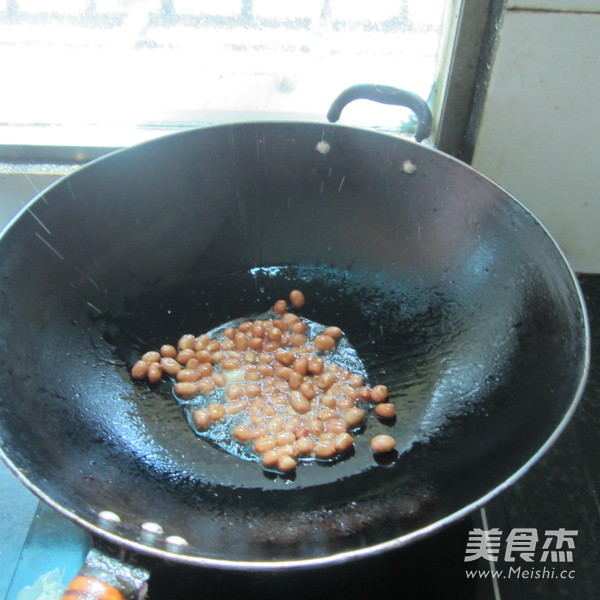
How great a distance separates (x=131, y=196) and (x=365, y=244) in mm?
354

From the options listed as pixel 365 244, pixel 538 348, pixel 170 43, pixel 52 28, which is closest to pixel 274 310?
pixel 365 244

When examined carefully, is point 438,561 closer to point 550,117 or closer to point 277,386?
point 277,386

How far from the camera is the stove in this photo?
67 cm

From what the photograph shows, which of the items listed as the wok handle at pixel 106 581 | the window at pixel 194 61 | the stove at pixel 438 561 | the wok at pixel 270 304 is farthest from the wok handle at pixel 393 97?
the wok handle at pixel 106 581

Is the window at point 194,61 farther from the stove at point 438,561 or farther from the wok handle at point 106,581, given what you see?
the wok handle at point 106,581

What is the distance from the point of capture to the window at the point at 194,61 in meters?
0.97

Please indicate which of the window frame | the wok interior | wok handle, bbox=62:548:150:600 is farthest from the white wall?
wok handle, bbox=62:548:150:600

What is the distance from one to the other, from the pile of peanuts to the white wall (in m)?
0.39

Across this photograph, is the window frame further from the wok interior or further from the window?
the wok interior

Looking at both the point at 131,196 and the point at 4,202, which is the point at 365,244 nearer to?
the point at 131,196

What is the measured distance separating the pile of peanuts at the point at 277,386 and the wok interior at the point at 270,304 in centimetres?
3

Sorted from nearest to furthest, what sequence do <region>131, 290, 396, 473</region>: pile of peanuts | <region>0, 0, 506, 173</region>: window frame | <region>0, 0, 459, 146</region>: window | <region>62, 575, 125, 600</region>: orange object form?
<region>62, 575, 125, 600</region>: orange object < <region>131, 290, 396, 473</region>: pile of peanuts < <region>0, 0, 506, 173</region>: window frame < <region>0, 0, 459, 146</region>: window

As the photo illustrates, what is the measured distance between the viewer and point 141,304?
2.85 ft

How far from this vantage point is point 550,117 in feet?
2.85
